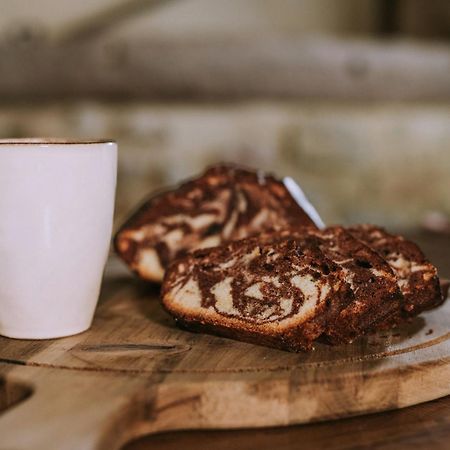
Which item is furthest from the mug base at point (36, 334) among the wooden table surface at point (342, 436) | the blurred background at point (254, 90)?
the blurred background at point (254, 90)

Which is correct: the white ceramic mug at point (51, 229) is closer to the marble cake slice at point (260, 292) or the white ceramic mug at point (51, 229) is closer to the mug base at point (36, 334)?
the mug base at point (36, 334)

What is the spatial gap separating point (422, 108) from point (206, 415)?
378cm

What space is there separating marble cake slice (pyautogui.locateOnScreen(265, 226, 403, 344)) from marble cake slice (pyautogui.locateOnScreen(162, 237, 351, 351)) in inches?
0.9

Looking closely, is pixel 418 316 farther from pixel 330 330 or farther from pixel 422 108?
pixel 422 108

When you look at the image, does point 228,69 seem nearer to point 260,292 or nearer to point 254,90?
point 254,90

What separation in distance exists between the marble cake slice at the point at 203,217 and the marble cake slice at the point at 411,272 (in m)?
0.30

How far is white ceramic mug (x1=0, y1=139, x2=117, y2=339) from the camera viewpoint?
1.30 m

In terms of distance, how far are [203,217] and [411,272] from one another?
22.6 inches

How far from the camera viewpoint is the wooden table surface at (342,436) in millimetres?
1040

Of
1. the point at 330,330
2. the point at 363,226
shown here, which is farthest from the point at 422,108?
the point at 330,330

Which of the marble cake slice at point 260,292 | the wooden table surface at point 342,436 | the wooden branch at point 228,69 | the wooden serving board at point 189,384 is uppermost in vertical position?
the wooden branch at point 228,69

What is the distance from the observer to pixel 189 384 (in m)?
1.11

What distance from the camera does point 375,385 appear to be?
1.15m

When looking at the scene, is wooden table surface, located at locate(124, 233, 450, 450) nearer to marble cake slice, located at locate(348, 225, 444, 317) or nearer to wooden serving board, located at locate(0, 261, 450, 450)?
wooden serving board, located at locate(0, 261, 450, 450)
